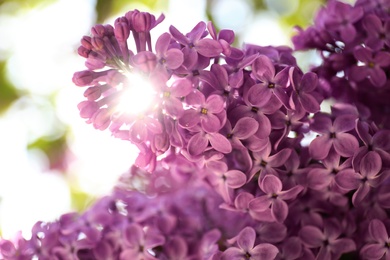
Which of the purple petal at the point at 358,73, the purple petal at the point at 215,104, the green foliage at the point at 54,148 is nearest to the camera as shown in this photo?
the purple petal at the point at 215,104

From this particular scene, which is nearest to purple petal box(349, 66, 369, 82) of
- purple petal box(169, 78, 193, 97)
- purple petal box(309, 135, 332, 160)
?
purple petal box(309, 135, 332, 160)

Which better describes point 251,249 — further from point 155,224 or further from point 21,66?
point 21,66

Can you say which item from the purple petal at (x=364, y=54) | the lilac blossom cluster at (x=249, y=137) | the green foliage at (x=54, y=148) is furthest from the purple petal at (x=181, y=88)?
the green foliage at (x=54, y=148)

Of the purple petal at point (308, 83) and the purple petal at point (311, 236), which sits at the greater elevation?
the purple petal at point (308, 83)

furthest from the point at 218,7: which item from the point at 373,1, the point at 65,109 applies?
the point at 373,1

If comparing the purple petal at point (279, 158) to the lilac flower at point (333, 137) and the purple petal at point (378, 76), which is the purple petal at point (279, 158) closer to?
the lilac flower at point (333, 137)

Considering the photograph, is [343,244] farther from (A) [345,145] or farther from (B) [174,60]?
(B) [174,60]

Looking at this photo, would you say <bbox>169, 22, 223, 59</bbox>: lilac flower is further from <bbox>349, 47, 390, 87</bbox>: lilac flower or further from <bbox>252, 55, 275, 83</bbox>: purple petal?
<bbox>349, 47, 390, 87</bbox>: lilac flower
